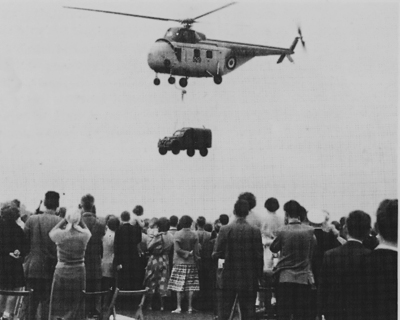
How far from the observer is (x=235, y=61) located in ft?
52.9

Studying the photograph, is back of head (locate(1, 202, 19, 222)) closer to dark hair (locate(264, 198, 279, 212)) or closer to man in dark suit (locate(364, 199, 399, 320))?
dark hair (locate(264, 198, 279, 212))

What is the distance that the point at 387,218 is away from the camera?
4.43m

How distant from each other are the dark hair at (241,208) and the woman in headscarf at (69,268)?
64.9 inches

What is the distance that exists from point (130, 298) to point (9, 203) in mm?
4460

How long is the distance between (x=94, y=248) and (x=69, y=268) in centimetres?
129

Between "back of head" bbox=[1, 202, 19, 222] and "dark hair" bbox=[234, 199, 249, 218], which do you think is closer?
"dark hair" bbox=[234, 199, 249, 218]

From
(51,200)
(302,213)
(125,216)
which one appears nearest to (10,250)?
Result: (51,200)

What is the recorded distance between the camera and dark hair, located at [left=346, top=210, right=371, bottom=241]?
534cm

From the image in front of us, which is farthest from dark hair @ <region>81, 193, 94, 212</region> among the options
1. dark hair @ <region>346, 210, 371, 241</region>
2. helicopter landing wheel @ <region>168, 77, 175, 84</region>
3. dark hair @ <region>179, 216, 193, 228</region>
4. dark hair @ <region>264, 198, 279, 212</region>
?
helicopter landing wheel @ <region>168, 77, 175, 84</region>

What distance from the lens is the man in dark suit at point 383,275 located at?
4.52 metres

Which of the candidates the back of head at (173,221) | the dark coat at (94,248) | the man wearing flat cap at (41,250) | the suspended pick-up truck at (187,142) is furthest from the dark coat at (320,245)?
the suspended pick-up truck at (187,142)

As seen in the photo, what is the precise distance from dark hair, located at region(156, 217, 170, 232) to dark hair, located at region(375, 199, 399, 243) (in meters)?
6.35

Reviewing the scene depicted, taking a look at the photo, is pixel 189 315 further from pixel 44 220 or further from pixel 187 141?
pixel 187 141

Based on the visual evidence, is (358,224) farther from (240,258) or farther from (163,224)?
(163,224)
